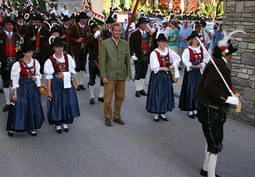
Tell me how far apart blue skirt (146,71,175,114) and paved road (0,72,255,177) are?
0.31 m

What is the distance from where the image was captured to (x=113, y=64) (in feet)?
22.0

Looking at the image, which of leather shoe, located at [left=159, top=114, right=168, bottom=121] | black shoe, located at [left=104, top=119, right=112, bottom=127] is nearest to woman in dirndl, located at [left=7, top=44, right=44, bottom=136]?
black shoe, located at [left=104, top=119, right=112, bottom=127]

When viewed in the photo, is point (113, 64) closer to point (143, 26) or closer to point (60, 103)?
point (60, 103)

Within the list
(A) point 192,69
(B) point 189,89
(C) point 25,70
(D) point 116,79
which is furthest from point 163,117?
(C) point 25,70

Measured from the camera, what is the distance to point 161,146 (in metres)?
5.89

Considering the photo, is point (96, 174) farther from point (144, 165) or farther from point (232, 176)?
point (232, 176)

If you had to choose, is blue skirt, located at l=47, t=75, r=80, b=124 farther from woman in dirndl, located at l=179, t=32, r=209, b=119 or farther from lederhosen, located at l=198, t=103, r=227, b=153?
lederhosen, located at l=198, t=103, r=227, b=153

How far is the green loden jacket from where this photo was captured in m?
6.65

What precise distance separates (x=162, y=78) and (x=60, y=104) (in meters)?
2.02

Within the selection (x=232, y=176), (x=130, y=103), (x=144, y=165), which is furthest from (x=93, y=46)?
(x=232, y=176)

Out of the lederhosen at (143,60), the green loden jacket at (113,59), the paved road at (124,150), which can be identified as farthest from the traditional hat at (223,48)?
the lederhosen at (143,60)

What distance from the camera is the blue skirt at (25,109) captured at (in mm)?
6039

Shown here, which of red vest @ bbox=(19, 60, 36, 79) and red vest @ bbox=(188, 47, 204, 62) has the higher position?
red vest @ bbox=(188, 47, 204, 62)

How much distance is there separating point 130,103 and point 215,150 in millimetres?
4377
